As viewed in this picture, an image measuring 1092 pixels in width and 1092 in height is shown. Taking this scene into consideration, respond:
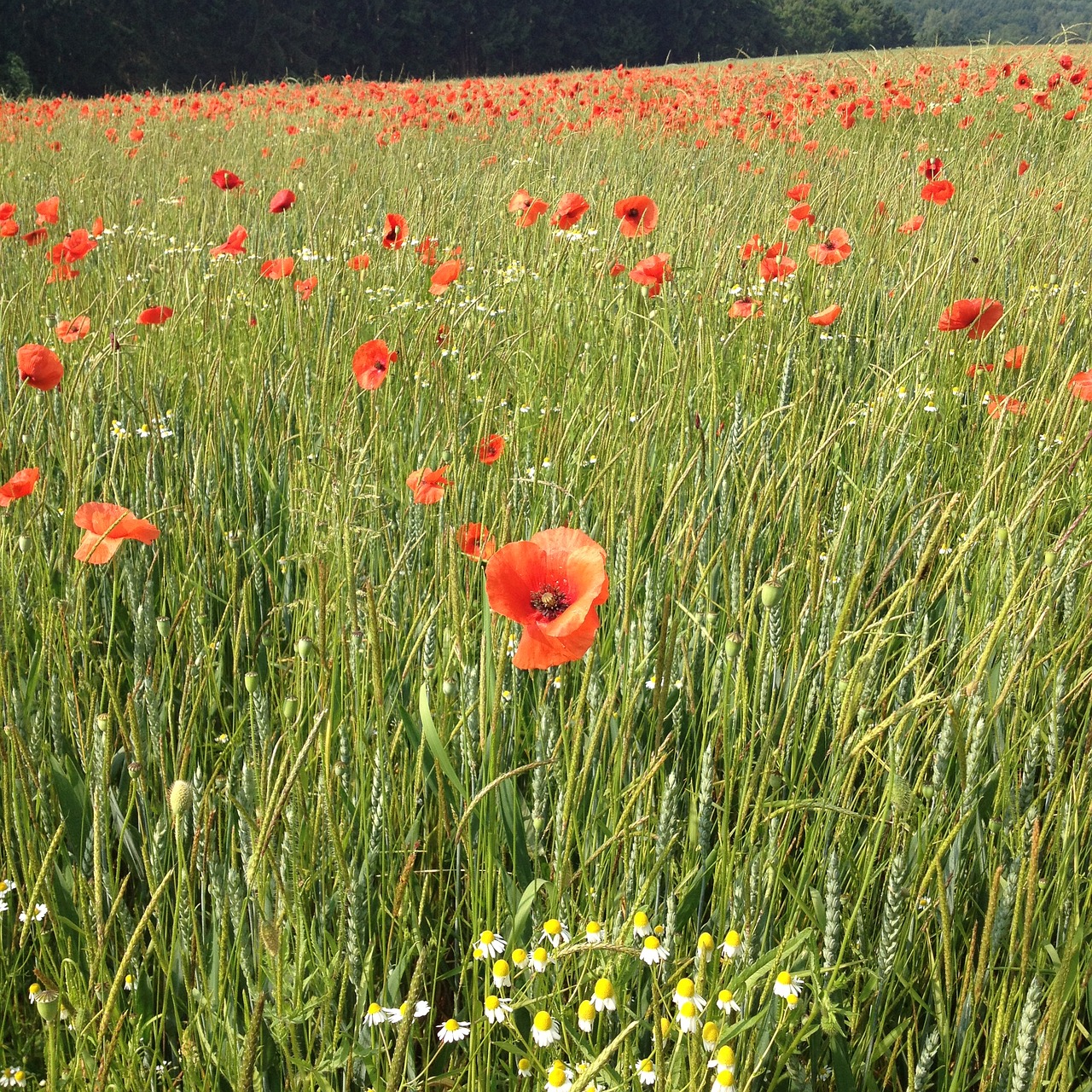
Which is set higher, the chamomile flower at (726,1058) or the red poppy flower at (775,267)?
the red poppy flower at (775,267)

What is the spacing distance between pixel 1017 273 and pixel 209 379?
2649mm

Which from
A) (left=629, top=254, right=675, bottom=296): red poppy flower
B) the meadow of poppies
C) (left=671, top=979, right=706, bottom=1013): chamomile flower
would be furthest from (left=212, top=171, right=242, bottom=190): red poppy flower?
(left=671, top=979, right=706, bottom=1013): chamomile flower

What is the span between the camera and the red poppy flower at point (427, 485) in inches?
61.3

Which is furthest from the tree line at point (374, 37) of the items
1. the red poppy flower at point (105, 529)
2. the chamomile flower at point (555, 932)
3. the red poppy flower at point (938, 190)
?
the chamomile flower at point (555, 932)

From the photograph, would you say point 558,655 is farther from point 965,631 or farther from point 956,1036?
point 965,631

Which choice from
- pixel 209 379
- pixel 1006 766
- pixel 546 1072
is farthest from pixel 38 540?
pixel 1006 766

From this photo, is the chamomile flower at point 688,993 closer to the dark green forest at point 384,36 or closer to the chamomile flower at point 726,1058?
the chamomile flower at point 726,1058

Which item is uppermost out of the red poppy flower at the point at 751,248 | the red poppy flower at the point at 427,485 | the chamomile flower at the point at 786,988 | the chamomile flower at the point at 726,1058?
the red poppy flower at the point at 751,248

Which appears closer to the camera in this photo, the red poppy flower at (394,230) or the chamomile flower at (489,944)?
the chamomile flower at (489,944)

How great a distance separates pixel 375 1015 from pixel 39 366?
1312mm

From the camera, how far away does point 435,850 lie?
1.29m

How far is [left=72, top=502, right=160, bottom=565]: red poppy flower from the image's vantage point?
1208 millimetres

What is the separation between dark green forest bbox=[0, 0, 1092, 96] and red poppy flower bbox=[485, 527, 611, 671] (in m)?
16.1

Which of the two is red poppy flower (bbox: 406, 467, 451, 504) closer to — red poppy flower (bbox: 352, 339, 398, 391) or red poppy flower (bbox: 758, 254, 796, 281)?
red poppy flower (bbox: 352, 339, 398, 391)
